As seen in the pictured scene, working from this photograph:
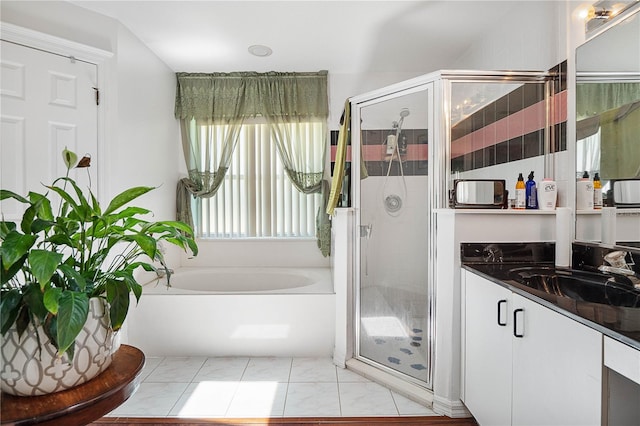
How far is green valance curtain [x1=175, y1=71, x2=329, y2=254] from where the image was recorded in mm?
3291

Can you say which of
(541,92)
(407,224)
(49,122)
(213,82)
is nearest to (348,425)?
(407,224)

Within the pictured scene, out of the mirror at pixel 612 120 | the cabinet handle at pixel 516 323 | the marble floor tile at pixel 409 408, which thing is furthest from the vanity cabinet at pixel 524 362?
the mirror at pixel 612 120

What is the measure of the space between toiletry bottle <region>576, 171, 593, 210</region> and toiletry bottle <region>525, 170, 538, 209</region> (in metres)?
0.18

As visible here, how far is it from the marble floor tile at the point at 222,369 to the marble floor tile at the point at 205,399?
6 cm

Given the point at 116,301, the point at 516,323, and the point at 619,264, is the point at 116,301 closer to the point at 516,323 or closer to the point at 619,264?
the point at 516,323

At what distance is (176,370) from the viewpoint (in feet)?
7.50

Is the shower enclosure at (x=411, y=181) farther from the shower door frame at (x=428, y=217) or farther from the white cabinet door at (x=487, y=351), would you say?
the white cabinet door at (x=487, y=351)

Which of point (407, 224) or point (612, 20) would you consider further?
point (407, 224)

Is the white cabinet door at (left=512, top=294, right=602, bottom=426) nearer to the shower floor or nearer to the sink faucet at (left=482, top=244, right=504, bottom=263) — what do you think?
the sink faucet at (left=482, top=244, right=504, bottom=263)

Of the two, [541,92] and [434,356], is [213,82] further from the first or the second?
[434,356]

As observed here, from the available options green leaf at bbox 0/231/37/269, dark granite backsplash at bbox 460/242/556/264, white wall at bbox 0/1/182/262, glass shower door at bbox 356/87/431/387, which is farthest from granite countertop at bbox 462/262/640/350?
white wall at bbox 0/1/182/262

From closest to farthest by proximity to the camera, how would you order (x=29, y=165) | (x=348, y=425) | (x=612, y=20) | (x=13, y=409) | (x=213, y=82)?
(x=13, y=409) < (x=612, y=20) < (x=348, y=425) < (x=29, y=165) < (x=213, y=82)

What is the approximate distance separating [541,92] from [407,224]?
3.35ft

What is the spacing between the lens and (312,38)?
2.64 metres
